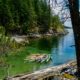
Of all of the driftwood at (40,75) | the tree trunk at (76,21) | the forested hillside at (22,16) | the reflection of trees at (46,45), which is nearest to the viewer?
the tree trunk at (76,21)

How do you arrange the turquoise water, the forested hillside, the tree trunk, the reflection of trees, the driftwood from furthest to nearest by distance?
the forested hillside
the reflection of trees
the turquoise water
the driftwood
the tree trunk

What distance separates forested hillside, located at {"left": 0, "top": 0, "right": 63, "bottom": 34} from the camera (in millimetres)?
88875

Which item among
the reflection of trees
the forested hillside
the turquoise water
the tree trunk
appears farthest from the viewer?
the forested hillside

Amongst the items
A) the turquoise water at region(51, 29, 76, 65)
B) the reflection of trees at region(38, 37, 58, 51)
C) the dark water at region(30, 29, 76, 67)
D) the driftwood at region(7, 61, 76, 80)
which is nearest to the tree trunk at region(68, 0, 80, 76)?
the driftwood at region(7, 61, 76, 80)

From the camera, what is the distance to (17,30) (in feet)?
308

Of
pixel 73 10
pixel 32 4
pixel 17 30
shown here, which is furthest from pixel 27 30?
pixel 73 10

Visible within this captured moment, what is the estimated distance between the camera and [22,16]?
9619 centimetres

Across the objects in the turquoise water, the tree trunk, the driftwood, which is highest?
the tree trunk

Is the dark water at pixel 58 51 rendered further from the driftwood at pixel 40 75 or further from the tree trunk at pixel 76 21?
the tree trunk at pixel 76 21

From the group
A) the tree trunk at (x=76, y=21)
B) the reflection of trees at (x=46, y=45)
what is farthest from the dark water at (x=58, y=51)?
the tree trunk at (x=76, y=21)

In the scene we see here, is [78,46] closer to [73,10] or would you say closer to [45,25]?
[73,10]

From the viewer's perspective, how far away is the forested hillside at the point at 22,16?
88875 mm

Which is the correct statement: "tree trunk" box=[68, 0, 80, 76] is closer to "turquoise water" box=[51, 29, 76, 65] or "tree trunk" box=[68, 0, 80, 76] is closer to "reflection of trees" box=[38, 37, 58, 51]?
"turquoise water" box=[51, 29, 76, 65]

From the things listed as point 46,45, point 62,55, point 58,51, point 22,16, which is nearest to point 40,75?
point 62,55
